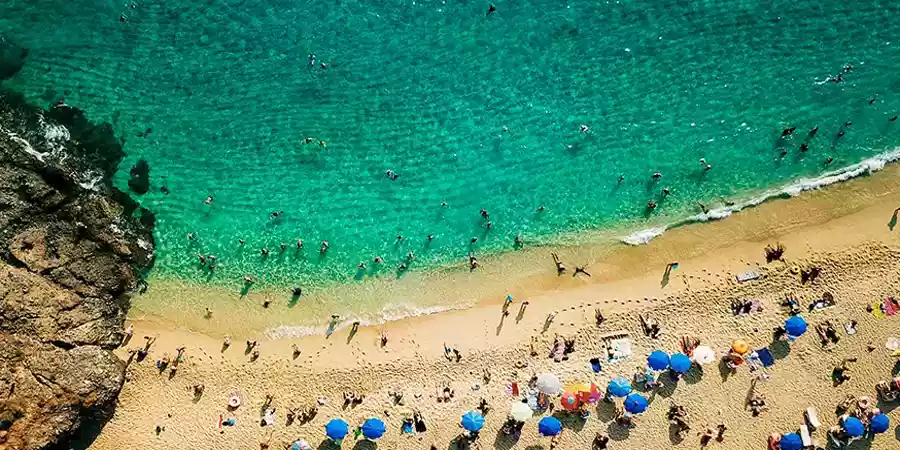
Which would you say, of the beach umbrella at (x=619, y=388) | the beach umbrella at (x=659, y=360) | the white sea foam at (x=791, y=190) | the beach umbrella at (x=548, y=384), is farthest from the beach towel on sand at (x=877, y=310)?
the beach umbrella at (x=548, y=384)

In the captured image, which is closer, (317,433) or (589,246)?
(317,433)

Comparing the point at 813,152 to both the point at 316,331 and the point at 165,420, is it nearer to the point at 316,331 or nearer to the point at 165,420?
the point at 316,331

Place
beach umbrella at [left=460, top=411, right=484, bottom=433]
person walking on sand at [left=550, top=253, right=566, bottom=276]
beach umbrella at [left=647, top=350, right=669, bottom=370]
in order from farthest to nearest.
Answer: person walking on sand at [left=550, top=253, right=566, bottom=276], beach umbrella at [left=647, top=350, right=669, bottom=370], beach umbrella at [left=460, top=411, right=484, bottom=433]

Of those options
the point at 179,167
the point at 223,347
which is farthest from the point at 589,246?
the point at 179,167

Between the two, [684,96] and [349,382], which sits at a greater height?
[684,96]

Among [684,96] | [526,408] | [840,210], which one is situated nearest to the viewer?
[526,408]

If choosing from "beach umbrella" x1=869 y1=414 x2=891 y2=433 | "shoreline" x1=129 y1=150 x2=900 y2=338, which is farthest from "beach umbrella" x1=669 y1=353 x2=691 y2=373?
"beach umbrella" x1=869 y1=414 x2=891 y2=433

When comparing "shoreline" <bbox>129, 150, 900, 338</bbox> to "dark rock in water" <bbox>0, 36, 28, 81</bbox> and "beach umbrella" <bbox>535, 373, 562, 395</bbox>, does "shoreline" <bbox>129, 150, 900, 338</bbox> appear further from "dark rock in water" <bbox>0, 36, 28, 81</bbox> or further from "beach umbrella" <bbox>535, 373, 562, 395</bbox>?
"dark rock in water" <bbox>0, 36, 28, 81</bbox>

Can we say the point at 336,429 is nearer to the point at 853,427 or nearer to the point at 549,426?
the point at 549,426
